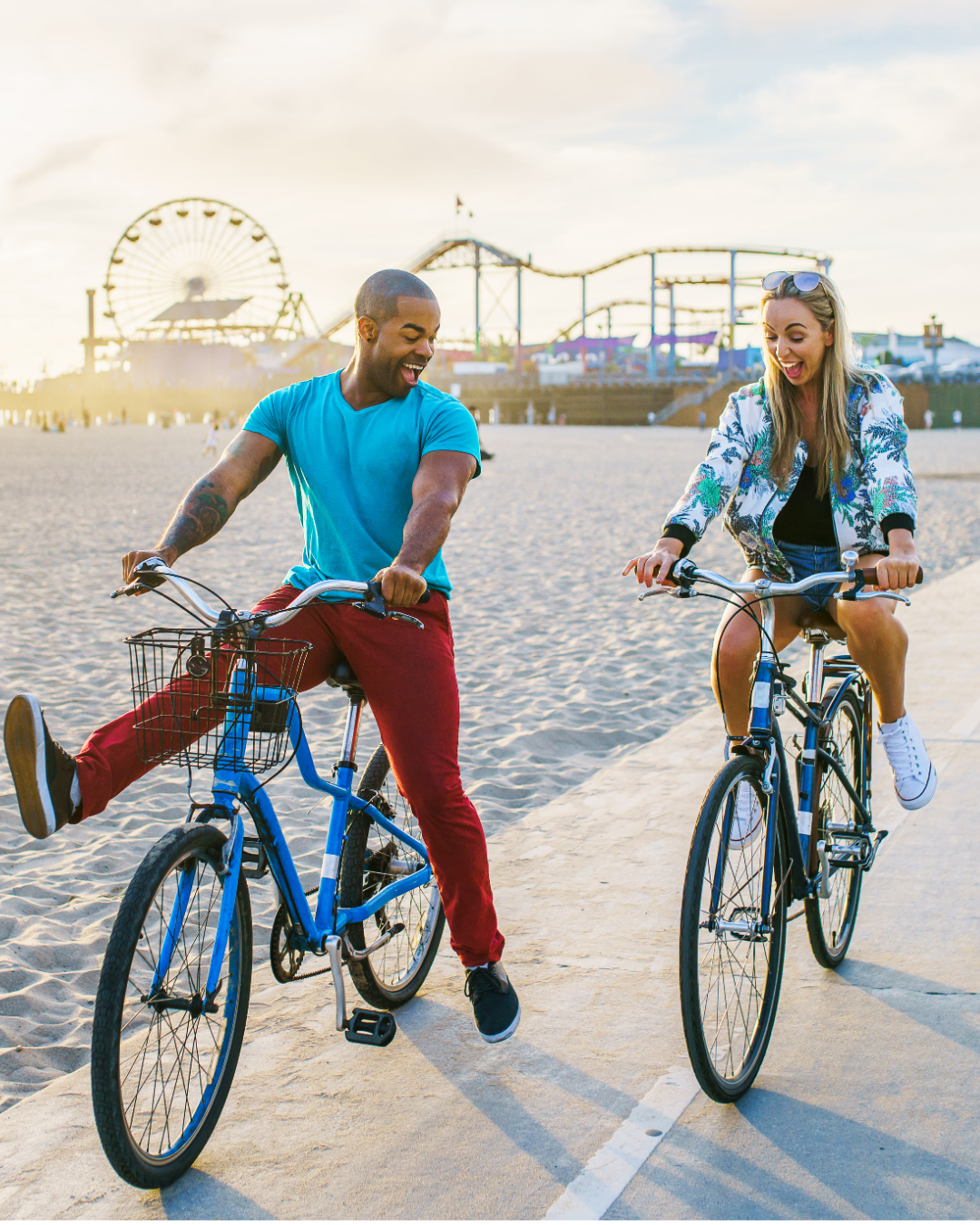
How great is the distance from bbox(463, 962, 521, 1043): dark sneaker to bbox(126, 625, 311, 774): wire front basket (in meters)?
0.75

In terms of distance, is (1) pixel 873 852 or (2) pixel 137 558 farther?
(1) pixel 873 852

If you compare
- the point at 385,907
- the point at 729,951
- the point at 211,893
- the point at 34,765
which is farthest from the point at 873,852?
the point at 34,765

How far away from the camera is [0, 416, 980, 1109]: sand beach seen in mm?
3668

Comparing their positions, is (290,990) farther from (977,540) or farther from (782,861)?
(977,540)

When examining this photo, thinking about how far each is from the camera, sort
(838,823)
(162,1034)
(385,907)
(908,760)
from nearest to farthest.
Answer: (162,1034) → (385,907) → (908,760) → (838,823)

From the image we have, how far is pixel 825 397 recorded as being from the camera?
3.07m

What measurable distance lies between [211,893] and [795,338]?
6.18ft

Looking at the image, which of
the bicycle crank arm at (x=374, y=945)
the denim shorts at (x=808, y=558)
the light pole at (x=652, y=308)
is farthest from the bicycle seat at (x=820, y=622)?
the light pole at (x=652, y=308)

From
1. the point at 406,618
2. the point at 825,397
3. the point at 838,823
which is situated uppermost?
the point at 825,397

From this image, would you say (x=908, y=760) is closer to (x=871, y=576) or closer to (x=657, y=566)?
(x=871, y=576)

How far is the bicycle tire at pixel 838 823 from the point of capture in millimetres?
3164

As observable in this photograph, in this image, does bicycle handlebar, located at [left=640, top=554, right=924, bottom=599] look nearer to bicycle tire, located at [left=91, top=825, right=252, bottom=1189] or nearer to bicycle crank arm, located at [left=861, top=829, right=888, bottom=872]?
bicycle crank arm, located at [left=861, top=829, right=888, bottom=872]

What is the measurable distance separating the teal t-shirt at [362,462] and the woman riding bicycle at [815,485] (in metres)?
0.59

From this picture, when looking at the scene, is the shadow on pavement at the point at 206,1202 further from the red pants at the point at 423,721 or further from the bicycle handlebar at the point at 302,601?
the bicycle handlebar at the point at 302,601
